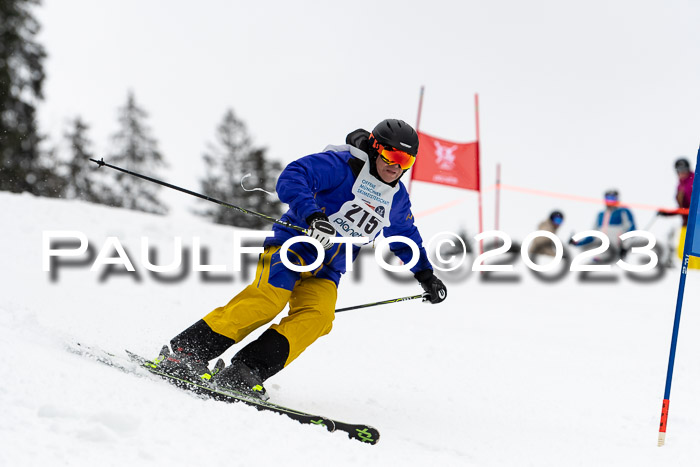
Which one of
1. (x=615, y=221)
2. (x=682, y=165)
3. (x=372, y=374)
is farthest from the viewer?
(x=615, y=221)

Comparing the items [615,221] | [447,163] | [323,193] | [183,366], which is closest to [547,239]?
[615,221]

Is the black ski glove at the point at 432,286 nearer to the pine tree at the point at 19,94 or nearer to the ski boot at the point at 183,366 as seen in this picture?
the ski boot at the point at 183,366

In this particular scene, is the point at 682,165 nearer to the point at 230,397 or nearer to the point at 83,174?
the point at 230,397

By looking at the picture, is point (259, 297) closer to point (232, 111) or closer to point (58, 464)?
point (58, 464)

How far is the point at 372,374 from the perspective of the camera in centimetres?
470

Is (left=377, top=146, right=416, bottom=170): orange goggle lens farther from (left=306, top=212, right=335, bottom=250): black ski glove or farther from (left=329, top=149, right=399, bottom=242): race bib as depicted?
(left=306, top=212, right=335, bottom=250): black ski glove

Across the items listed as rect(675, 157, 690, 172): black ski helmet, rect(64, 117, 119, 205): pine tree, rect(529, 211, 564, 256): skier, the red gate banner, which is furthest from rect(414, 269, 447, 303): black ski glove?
rect(64, 117, 119, 205): pine tree

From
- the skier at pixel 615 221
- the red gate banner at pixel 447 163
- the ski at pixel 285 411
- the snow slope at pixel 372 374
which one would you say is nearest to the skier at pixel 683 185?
the skier at pixel 615 221

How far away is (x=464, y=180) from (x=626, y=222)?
2859 mm

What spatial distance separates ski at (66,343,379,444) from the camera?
9.33 ft

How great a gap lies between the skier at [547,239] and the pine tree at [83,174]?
21.2 m

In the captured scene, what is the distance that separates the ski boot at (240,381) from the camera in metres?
3.09

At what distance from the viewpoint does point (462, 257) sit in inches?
400

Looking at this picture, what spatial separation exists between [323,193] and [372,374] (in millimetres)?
1795
